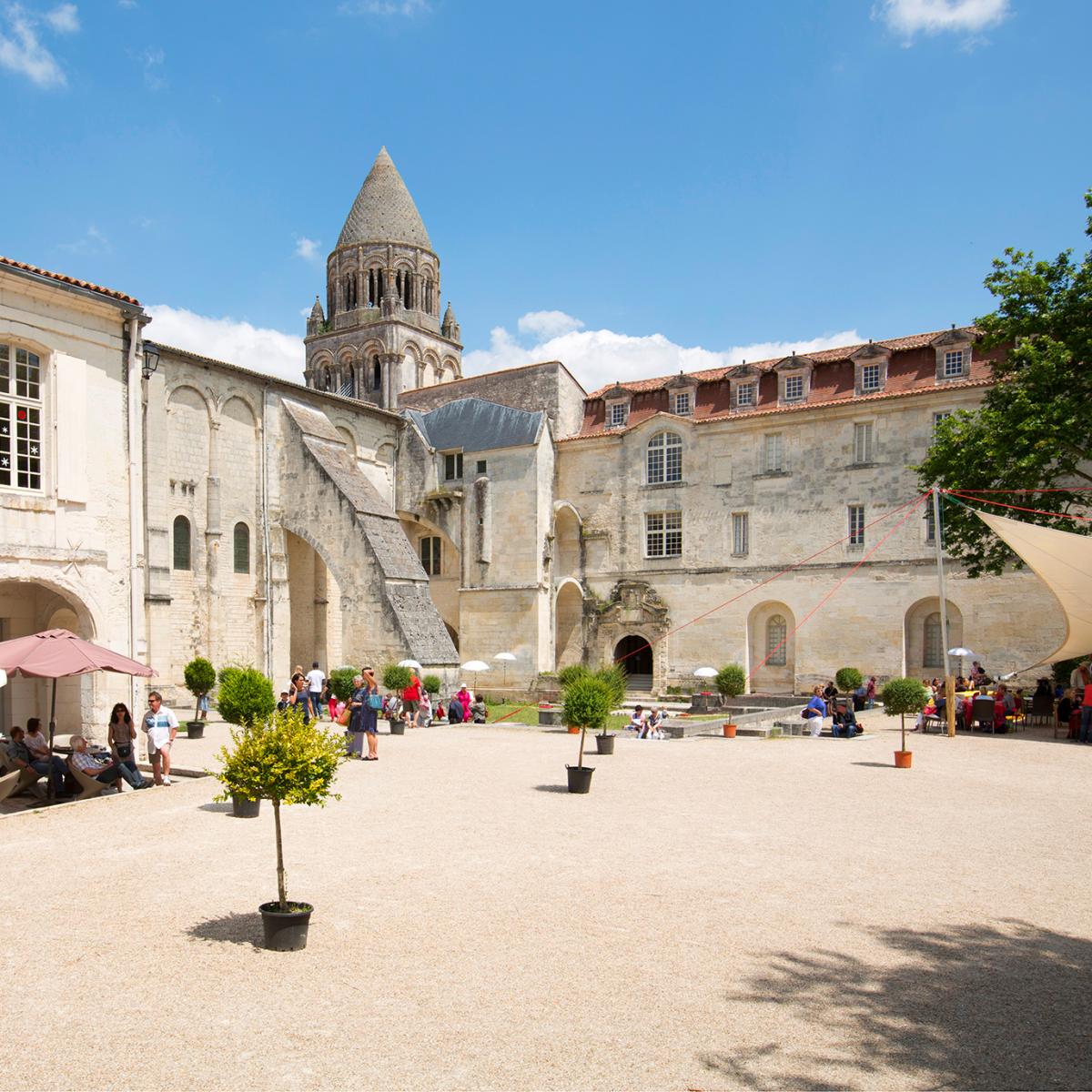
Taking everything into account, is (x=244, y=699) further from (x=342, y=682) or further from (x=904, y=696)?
(x=904, y=696)

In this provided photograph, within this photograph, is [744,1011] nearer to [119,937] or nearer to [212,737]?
[119,937]

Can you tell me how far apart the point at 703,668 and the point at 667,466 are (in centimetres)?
774

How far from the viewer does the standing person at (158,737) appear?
13.4 m

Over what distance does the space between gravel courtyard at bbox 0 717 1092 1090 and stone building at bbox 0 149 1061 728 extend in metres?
14.8

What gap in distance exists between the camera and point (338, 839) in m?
9.94

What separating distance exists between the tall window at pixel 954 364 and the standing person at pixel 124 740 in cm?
2660

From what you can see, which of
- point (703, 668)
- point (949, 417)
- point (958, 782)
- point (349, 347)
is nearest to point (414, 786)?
point (958, 782)

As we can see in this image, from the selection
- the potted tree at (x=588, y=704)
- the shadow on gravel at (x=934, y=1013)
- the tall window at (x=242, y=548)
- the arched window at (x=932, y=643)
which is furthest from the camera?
the arched window at (x=932, y=643)

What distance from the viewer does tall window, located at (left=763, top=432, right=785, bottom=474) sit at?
32.6 m

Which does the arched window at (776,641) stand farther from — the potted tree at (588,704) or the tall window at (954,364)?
the potted tree at (588,704)

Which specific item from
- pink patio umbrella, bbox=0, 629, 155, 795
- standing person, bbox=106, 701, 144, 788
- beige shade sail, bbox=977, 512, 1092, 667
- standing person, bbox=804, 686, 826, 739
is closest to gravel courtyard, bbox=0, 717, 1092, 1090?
standing person, bbox=106, 701, 144, 788

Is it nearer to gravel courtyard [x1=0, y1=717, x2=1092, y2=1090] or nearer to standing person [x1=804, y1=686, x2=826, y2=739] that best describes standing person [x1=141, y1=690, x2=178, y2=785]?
gravel courtyard [x1=0, y1=717, x2=1092, y2=1090]

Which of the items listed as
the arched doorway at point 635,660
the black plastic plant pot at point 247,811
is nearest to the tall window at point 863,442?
the arched doorway at point 635,660

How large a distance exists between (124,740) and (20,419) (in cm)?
511
